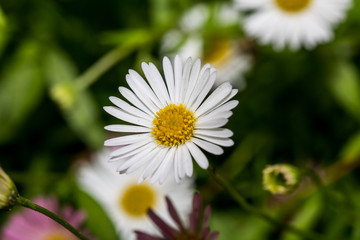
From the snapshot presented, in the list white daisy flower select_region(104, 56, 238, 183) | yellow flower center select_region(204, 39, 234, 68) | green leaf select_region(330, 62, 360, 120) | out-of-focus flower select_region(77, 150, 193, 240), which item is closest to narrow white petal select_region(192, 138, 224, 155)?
white daisy flower select_region(104, 56, 238, 183)

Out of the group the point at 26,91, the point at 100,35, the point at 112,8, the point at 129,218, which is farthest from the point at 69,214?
the point at 112,8

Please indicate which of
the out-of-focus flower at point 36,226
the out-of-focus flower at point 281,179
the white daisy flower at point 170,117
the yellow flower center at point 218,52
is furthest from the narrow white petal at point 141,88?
the yellow flower center at point 218,52

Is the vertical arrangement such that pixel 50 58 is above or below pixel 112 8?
below

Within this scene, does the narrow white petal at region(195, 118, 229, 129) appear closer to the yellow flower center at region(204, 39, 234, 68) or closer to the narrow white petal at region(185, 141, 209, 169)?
the narrow white petal at region(185, 141, 209, 169)

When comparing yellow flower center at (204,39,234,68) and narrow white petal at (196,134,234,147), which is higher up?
yellow flower center at (204,39,234,68)

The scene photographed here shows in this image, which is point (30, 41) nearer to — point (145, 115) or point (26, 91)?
point (26, 91)

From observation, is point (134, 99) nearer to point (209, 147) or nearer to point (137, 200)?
point (209, 147)
